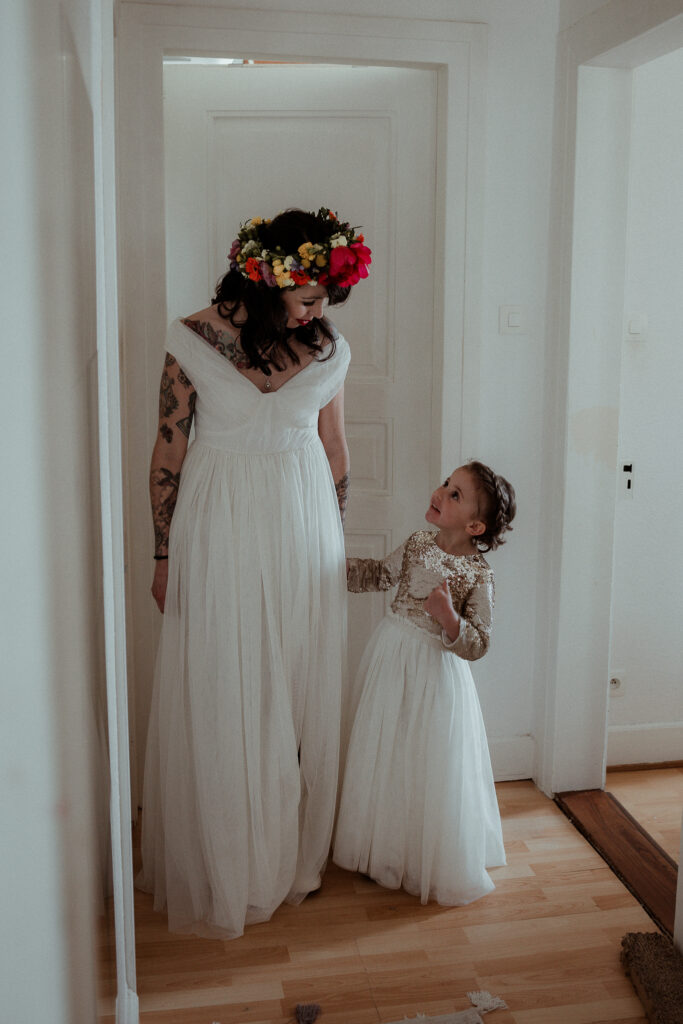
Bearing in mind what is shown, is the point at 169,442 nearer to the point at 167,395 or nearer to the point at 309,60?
the point at 167,395

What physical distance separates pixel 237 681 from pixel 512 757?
121cm

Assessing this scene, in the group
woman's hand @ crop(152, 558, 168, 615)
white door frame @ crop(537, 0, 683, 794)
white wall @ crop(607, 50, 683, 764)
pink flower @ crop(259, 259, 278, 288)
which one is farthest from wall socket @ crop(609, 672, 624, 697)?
pink flower @ crop(259, 259, 278, 288)

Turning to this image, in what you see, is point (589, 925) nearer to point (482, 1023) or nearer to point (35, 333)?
point (482, 1023)

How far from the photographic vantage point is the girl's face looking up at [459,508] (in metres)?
2.28

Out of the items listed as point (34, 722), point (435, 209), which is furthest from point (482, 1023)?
point (435, 209)

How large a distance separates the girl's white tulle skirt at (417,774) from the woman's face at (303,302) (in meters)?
0.80

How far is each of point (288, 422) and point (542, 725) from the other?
4.56 ft

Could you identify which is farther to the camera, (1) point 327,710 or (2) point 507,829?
(2) point 507,829

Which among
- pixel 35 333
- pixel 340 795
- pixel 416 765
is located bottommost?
pixel 340 795

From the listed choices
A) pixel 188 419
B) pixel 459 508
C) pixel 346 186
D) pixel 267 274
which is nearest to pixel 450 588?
pixel 459 508

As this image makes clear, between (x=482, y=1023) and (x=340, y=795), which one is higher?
(x=340, y=795)

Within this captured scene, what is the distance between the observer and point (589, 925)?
228 cm

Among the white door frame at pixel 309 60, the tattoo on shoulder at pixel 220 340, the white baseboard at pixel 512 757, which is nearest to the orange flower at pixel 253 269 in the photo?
the tattoo on shoulder at pixel 220 340

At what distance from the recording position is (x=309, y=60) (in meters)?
2.52
